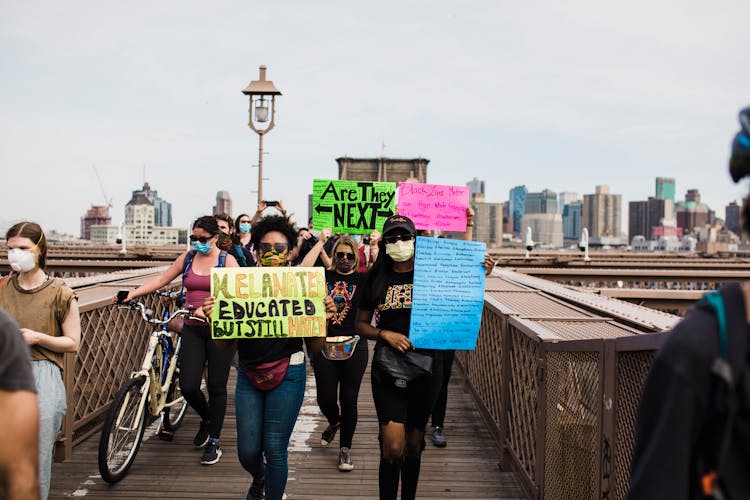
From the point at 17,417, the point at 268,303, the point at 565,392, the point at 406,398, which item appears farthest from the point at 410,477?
the point at 17,417

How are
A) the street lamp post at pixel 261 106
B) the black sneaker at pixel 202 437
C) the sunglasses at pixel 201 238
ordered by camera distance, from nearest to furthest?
the sunglasses at pixel 201 238
the black sneaker at pixel 202 437
the street lamp post at pixel 261 106

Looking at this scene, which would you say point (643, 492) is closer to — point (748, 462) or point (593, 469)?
point (748, 462)

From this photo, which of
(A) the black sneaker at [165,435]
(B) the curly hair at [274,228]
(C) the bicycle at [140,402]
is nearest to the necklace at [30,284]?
(B) the curly hair at [274,228]

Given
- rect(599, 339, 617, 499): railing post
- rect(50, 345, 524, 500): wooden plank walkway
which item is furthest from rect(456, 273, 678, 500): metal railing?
rect(50, 345, 524, 500): wooden plank walkway

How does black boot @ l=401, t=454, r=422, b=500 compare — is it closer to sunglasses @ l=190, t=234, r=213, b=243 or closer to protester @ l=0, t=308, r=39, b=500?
sunglasses @ l=190, t=234, r=213, b=243

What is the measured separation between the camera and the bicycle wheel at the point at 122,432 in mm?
5047

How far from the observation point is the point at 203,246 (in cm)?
556

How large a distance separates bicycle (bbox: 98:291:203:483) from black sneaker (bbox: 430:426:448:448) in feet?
7.84

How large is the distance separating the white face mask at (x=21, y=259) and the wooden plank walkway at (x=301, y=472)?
2.19 meters

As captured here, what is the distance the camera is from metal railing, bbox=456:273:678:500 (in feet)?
10.2

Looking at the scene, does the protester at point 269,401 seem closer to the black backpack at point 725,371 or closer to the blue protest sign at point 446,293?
the blue protest sign at point 446,293

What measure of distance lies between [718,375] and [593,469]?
242 centimetres

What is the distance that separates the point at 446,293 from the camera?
4383 mm

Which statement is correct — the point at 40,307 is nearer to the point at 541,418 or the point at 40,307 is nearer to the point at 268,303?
the point at 268,303
